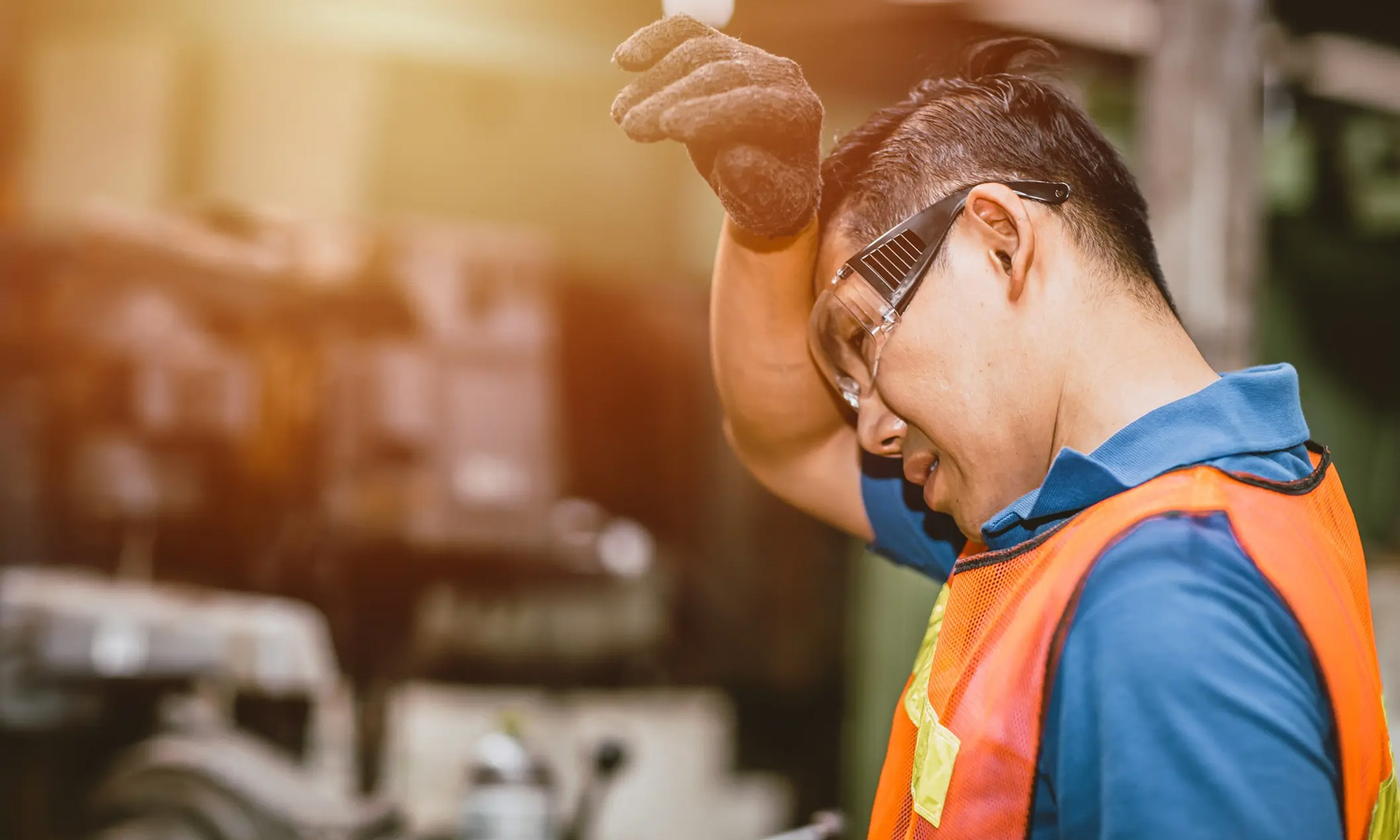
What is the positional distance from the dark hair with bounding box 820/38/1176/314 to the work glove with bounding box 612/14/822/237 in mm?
108

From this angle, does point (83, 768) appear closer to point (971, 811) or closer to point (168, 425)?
point (168, 425)

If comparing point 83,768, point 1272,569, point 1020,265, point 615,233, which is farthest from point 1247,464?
point 83,768

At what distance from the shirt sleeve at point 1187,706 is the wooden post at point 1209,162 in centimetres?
249

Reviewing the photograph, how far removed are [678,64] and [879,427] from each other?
0.49 meters

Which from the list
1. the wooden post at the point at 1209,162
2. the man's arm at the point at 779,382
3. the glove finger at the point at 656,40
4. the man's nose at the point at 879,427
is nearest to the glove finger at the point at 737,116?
the glove finger at the point at 656,40

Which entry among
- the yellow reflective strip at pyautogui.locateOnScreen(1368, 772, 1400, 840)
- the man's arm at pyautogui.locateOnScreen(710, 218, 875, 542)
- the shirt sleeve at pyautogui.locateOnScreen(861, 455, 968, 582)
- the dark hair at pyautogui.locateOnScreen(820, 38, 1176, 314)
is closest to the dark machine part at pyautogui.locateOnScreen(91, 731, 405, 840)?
the man's arm at pyautogui.locateOnScreen(710, 218, 875, 542)

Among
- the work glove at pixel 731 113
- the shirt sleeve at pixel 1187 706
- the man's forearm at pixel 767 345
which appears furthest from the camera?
the man's forearm at pixel 767 345

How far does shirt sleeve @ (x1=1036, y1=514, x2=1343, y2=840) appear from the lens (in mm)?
788

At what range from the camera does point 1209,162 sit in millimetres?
3234

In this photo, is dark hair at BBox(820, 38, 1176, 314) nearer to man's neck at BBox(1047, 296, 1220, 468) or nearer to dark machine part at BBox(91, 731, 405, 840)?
man's neck at BBox(1047, 296, 1220, 468)

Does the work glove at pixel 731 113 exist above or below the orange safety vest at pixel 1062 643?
above

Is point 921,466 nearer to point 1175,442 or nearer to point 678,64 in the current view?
point 1175,442

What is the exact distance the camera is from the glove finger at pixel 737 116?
1051 millimetres

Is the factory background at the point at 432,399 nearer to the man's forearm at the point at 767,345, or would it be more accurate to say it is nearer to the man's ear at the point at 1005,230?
the man's forearm at the point at 767,345
